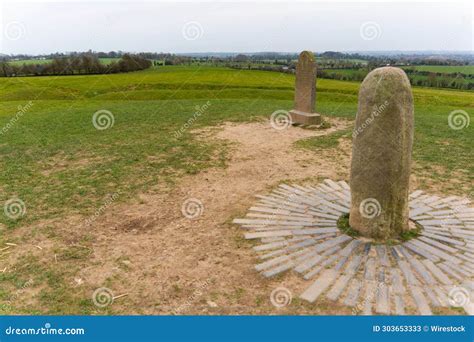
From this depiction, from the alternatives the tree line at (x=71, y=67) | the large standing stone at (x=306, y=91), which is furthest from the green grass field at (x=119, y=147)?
the tree line at (x=71, y=67)

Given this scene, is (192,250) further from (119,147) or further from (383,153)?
(119,147)

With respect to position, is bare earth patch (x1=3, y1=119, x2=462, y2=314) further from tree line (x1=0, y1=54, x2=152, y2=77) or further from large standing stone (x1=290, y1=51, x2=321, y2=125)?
tree line (x1=0, y1=54, x2=152, y2=77)

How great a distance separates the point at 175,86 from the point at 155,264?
89.5ft

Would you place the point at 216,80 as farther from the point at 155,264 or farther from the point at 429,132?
the point at 155,264

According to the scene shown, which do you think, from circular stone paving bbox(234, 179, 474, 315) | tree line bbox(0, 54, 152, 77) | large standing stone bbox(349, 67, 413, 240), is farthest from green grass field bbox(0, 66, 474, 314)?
tree line bbox(0, 54, 152, 77)

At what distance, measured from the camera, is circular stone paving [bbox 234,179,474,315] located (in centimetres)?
436

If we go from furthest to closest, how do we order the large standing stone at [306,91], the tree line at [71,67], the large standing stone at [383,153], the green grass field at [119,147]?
the tree line at [71,67]
the large standing stone at [306,91]
the green grass field at [119,147]
the large standing stone at [383,153]

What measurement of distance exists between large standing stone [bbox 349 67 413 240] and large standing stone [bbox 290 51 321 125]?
9347 millimetres

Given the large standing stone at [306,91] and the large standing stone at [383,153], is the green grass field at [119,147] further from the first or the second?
the large standing stone at [383,153]

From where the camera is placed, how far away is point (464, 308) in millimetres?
4152

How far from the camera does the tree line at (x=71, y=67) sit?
131 feet

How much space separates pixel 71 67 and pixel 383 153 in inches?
1612

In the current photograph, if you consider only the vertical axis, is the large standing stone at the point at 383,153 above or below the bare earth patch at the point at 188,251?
above

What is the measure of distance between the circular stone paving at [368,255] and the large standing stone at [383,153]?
1.33 ft
